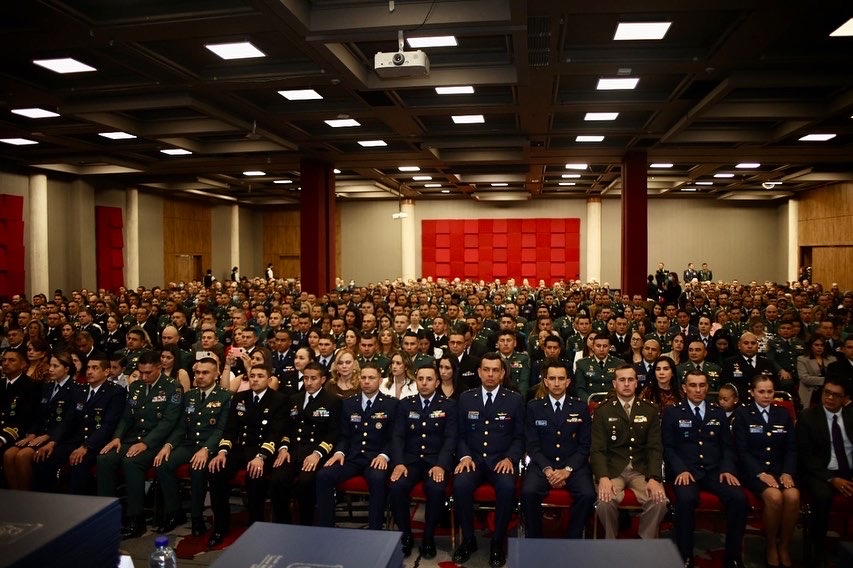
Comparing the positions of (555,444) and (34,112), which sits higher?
(34,112)

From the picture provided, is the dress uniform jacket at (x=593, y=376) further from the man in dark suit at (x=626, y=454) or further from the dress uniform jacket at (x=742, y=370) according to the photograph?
the man in dark suit at (x=626, y=454)

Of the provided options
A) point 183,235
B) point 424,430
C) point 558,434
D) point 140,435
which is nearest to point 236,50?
point 140,435

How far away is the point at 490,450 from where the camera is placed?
4.51 m

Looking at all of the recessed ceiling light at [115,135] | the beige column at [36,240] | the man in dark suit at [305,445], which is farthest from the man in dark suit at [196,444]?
the beige column at [36,240]

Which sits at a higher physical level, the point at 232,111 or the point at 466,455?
the point at 232,111

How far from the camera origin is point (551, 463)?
4398 millimetres

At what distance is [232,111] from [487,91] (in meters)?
4.03

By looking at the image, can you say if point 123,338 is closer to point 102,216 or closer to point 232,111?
Answer: point 232,111

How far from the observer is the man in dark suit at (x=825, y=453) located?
3.86 metres

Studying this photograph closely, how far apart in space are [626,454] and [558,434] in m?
0.49

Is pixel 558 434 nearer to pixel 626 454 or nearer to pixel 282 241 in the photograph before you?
pixel 626 454

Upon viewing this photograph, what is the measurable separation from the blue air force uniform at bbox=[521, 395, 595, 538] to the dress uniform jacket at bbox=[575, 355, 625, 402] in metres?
1.55

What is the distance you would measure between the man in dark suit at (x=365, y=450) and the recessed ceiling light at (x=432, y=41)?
3635 millimetres

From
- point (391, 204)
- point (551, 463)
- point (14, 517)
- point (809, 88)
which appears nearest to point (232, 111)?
point (551, 463)
